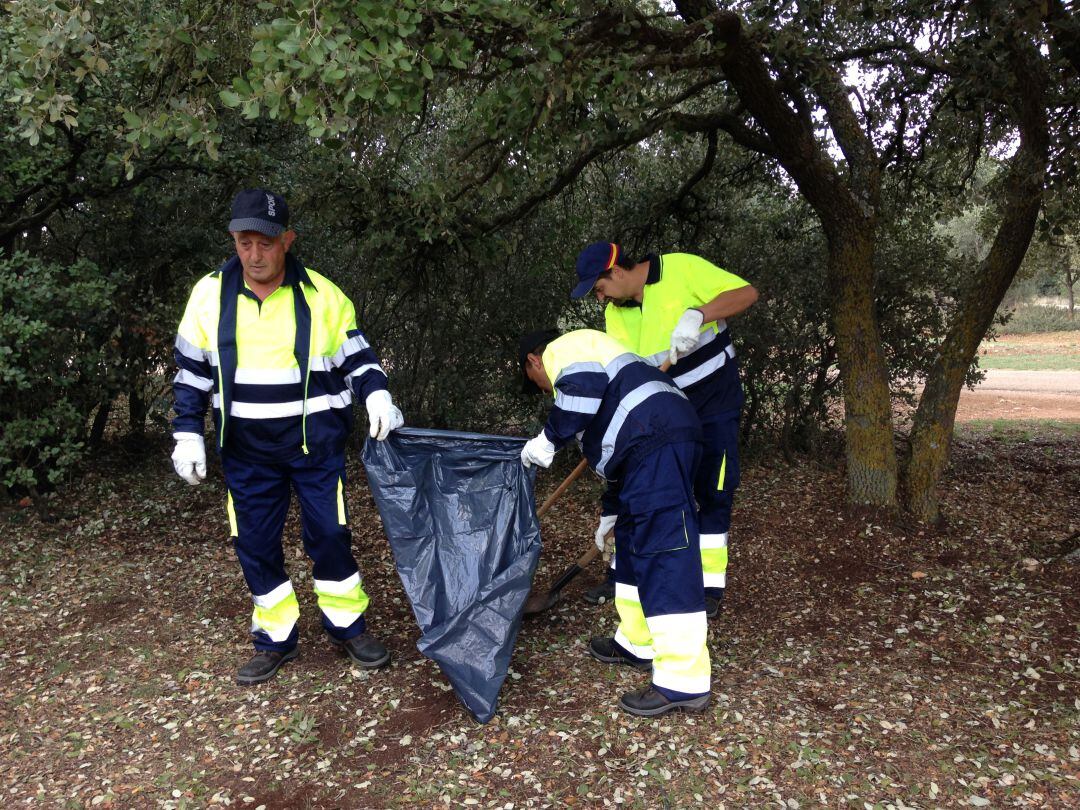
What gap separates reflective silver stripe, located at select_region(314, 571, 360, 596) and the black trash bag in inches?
11.4

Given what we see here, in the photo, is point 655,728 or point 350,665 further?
point 350,665

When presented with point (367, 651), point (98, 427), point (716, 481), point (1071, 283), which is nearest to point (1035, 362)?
point (1071, 283)

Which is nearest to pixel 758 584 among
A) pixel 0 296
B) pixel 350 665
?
pixel 350 665

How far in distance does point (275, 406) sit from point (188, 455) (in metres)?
0.39

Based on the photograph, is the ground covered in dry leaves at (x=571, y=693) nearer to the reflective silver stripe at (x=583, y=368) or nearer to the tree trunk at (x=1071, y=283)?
the reflective silver stripe at (x=583, y=368)

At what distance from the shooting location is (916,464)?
4.83 metres

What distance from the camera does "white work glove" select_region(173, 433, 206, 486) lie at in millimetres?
3082

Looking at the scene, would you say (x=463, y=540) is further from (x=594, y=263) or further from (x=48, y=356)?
(x=48, y=356)

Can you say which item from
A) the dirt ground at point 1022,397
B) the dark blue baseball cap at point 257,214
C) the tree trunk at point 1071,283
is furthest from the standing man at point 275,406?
the tree trunk at point 1071,283

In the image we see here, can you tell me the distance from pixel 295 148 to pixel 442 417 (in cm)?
216

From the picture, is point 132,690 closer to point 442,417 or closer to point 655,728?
point 655,728

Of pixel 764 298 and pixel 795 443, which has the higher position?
pixel 764 298

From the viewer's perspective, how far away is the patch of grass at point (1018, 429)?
27.0 ft

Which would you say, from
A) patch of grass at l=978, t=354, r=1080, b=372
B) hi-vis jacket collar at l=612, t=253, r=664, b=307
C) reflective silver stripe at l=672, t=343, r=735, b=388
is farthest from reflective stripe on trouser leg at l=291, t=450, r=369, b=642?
patch of grass at l=978, t=354, r=1080, b=372
